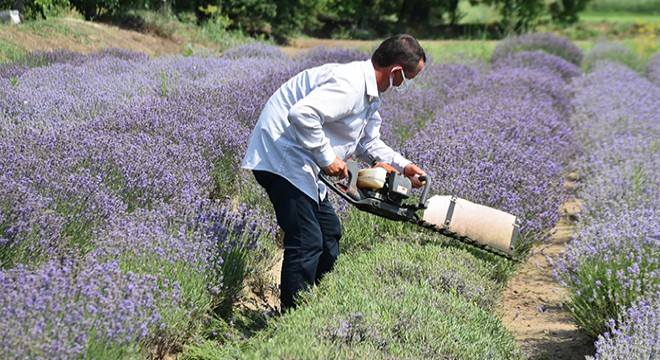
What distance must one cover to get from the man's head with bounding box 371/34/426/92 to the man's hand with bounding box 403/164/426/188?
55 cm

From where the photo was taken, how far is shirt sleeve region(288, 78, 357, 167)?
310 centimetres

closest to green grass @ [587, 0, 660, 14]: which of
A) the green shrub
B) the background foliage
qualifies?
the background foliage

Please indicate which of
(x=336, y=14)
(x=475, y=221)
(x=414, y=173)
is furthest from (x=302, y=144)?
(x=336, y=14)

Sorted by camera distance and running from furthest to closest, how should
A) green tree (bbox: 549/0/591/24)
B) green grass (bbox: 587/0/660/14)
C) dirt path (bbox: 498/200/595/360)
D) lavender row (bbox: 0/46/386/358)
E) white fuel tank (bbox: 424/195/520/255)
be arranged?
green grass (bbox: 587/0/660/14), green tree (bbox: 549/0/591/24), white fuel tank (bbox: 424/195/520/255), dirt path (bbox: 498/200/595/360), lavender row (bbox: 0/46/386/358)

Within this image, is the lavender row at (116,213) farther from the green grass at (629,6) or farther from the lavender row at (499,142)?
the green grass at (629,6)

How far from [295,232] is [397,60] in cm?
87

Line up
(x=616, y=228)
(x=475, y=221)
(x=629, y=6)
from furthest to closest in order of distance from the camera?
1. (x=629, y=6)
2. (x=475, y=221)
3. (x=616, y=228)

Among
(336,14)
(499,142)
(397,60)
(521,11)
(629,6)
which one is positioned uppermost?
(397,60)

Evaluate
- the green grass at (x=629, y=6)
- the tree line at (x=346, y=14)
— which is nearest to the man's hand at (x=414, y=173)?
the tree line at (x=346, y=14)

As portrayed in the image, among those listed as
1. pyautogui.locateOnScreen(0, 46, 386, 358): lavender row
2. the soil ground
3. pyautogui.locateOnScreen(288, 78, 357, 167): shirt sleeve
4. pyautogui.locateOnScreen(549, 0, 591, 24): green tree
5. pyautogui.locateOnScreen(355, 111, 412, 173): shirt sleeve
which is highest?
pyautogui.locateOnScreen(288, 78, 357, 167): shirt sleeve

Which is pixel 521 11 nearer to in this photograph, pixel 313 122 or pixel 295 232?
pixel 295 232

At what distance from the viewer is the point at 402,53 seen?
329 centimetres

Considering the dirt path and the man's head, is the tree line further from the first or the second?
the man's head

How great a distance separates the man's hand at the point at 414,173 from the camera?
12.4ft
